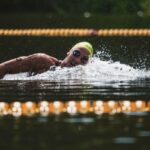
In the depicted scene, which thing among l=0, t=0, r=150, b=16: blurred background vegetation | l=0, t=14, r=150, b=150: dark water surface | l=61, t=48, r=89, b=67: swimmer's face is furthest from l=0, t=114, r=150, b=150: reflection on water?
l=0, t=0, r=150, b=16: blurred background vegetation

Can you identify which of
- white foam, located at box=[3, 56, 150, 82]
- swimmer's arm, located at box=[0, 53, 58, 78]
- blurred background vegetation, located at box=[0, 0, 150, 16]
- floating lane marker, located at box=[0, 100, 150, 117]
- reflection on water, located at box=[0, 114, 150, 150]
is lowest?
reflection on water, located at box=[0, 114, 150, 150]

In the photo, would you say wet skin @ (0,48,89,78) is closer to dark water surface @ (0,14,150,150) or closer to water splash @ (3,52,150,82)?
water splash @ (3,52,150,82)

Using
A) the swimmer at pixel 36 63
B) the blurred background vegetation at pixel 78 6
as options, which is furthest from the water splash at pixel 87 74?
the blurred background vegetation at pixel 78 6

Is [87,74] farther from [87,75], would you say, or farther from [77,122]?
[77,122]

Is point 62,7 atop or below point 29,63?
atop

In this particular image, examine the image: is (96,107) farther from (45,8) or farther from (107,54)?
(45,8)

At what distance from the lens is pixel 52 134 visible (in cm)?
684

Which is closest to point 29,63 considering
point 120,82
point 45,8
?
point 120,82

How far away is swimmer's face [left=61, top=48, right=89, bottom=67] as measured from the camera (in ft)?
40.1

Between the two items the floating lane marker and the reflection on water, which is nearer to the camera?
the reflection on water

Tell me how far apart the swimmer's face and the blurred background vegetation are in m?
34.7

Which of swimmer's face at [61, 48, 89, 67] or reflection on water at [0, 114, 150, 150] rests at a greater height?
swimmer's face at [61, 48, 89, 67]

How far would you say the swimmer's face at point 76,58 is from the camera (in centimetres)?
1222

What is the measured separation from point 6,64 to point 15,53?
211 inches
